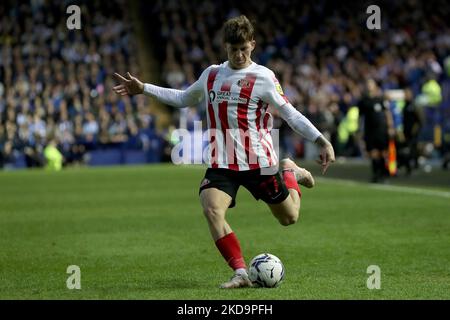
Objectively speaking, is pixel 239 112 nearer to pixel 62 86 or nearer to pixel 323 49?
pixel 62 86

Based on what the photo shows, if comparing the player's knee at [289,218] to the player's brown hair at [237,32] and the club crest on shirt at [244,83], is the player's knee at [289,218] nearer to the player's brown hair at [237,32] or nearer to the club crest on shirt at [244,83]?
the club crest on shirt at [244,83]

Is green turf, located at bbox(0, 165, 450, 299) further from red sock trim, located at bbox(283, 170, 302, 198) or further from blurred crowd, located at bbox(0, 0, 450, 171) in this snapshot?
blurred crowd, located at bbox(0, 0, 450, 171)

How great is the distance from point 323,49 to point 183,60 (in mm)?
5102

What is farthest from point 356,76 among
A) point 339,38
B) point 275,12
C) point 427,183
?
point 427,183

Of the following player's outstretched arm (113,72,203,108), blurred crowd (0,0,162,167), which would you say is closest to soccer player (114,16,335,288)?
player's outstretched arm (113,72,203,108)

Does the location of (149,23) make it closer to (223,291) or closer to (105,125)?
(105,125)

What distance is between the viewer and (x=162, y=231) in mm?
13125

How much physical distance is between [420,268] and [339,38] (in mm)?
29281

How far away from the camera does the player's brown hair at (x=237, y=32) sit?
8.05 meters

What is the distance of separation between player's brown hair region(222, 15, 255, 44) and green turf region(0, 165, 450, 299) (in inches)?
76.6

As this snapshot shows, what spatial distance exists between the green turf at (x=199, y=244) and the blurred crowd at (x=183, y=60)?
12.3 meters

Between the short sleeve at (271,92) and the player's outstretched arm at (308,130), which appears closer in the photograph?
the player's outstretched arm at (308,130)

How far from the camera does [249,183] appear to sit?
8.50m

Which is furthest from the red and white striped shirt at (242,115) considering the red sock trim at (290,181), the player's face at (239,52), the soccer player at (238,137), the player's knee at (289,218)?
the red sock trim at (290,181)
